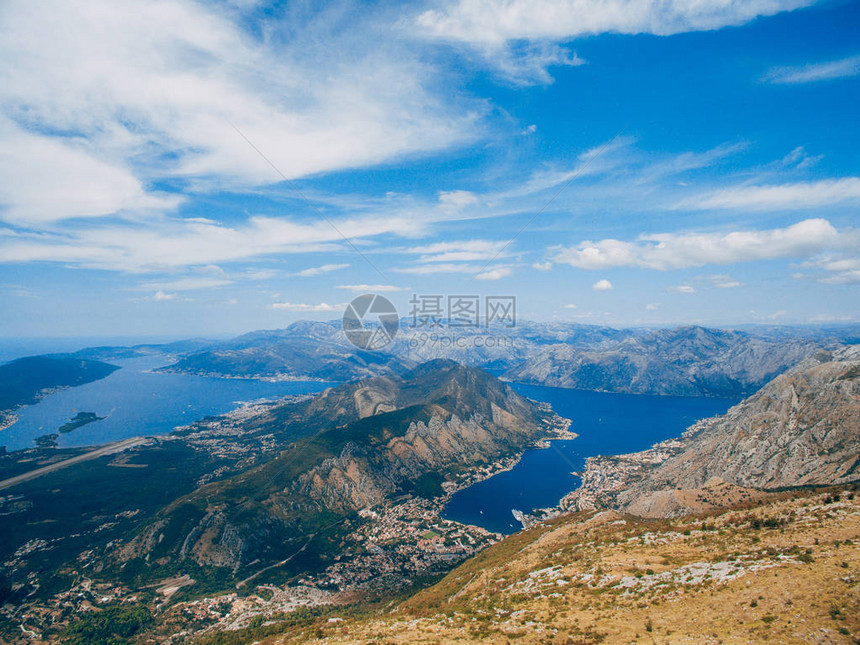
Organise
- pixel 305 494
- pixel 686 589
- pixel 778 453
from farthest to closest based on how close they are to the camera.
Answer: pixel 305 494 → pixel 778 453 → pixel 686 589

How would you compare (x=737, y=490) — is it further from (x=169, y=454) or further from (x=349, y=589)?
(x=169, y=454)

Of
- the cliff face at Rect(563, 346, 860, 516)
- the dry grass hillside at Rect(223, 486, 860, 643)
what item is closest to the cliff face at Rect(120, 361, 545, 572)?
the cliff face at Rect(563, 346, 860, 516)

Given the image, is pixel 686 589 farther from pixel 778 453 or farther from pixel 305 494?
pixel 305 494

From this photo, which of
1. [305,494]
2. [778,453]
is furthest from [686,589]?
[305,494]

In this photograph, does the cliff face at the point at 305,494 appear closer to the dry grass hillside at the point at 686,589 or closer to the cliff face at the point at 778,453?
the cliff face at the point at 778,453

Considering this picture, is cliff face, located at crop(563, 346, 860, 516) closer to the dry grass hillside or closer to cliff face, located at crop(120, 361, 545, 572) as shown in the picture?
the dry grass hillside
